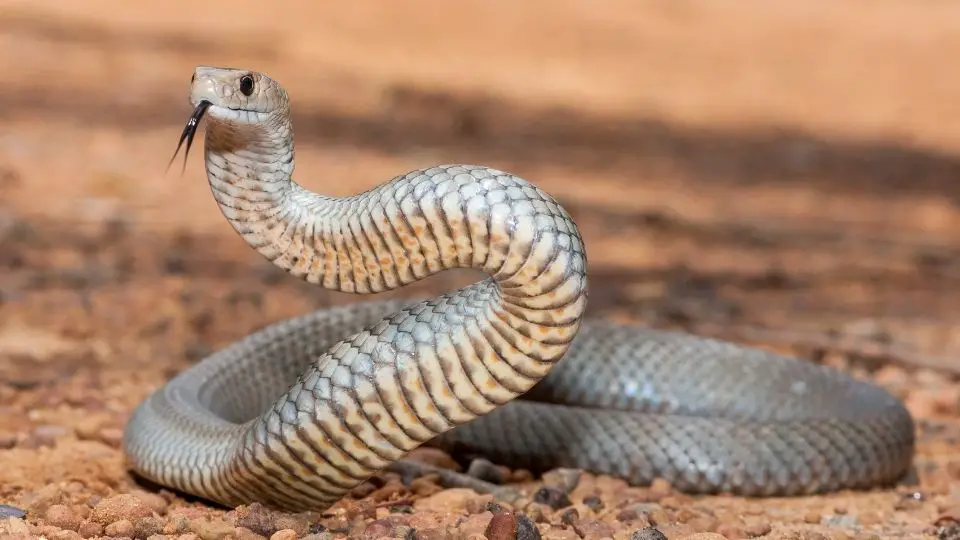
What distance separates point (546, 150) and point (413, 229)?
416 inches

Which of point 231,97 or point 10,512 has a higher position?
point 231,97

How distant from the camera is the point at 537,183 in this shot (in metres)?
12.4

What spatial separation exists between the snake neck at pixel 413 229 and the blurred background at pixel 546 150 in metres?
2.57

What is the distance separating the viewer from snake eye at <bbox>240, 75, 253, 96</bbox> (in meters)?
4.05

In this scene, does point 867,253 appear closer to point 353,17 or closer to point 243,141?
point 243,141

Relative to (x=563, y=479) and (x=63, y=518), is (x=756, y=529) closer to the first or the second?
(x=563, y=479)

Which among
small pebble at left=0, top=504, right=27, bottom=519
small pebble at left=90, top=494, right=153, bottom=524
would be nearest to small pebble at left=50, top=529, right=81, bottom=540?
small pebble at left=90, top=494, right=153, bottom=524

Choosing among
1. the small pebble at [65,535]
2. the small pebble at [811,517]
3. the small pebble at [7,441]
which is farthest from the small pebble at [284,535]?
the small pebble at [811,517]

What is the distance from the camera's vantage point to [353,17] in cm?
1984

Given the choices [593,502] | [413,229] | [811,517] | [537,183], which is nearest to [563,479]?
[593,502]

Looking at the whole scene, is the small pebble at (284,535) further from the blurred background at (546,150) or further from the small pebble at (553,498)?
the blurred background at (546,150)

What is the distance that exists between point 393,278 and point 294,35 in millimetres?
14756

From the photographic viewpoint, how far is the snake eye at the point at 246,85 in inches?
159

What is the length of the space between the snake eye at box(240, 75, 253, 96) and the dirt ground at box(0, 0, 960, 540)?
4.50 feet
